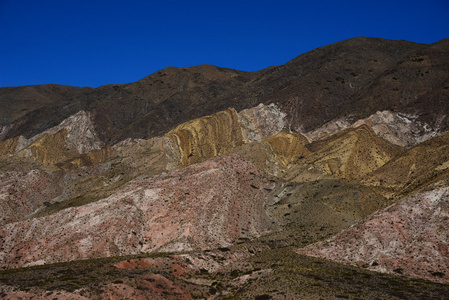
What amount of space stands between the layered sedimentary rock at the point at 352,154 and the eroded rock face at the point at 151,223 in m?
25.1

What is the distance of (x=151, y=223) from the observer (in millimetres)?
76938

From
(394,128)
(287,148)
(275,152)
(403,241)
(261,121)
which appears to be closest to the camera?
(403,241)

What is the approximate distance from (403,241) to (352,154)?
5161 centimetres

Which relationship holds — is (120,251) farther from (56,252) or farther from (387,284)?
(387,284)

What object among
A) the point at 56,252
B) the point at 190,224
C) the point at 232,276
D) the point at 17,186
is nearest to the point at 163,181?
the point at 190,224

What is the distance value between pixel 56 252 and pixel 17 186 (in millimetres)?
43057

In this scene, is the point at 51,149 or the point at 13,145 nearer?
the point at 51,149

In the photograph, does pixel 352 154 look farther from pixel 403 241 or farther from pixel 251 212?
pixel 403 241

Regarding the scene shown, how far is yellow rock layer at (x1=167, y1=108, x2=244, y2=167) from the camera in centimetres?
12775

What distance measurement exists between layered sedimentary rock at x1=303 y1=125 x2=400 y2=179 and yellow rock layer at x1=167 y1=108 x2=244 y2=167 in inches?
968

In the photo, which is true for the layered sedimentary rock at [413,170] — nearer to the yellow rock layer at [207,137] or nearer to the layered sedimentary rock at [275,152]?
the layered sedimentary rock at [275,152]

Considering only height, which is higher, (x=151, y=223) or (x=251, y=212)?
(x=151, y=223)

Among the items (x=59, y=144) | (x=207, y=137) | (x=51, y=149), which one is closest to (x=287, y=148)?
(x=207, y=137)

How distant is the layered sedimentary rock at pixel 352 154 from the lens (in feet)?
349
